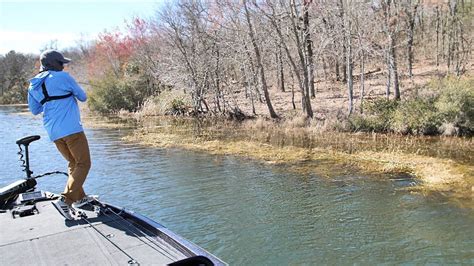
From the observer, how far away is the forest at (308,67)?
19.8 metres

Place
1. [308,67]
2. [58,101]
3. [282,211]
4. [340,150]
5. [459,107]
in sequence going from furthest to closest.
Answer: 1. [308,67]
2. [459,107]
3. [340,150]
4. [282,211]
5. [58,101]

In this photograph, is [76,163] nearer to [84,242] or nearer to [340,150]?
[84,242]

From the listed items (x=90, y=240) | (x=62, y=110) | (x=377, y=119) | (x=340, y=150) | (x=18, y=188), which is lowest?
(x=340, y=150)

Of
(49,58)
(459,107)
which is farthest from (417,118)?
(49,58)

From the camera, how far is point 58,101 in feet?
18.5

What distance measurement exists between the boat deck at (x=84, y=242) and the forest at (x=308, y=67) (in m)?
15.9

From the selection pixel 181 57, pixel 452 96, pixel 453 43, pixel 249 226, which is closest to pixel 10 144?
pixel 181 57

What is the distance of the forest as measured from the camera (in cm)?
1980

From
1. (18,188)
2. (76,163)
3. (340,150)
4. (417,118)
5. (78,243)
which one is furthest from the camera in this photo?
(417,118)

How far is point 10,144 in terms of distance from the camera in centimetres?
2020

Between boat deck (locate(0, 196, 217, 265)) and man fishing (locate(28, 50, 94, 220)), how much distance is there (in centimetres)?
37

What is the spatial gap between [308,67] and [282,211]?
16.3 m

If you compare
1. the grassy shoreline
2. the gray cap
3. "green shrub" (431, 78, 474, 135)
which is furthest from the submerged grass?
the gray cap

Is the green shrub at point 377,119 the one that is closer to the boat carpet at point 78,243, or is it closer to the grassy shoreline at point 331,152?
the grassy shoreline at point 331,152
